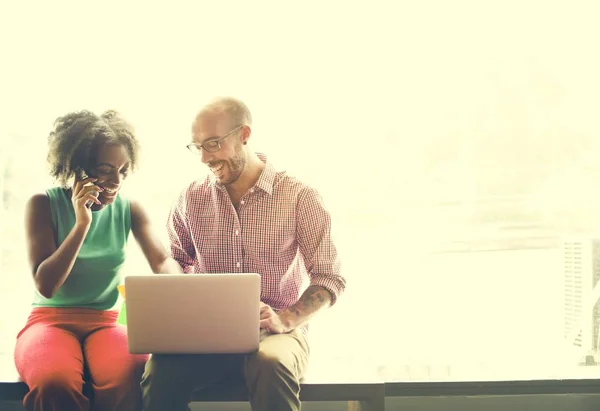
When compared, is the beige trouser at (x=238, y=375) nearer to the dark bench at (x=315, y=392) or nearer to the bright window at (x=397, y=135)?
the dark bench at (x=315, y=392)

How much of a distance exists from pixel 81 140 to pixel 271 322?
794mm

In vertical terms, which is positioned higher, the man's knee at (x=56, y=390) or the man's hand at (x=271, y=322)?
the man's hand at (x=271, y=322)

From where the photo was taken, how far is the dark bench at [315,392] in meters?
1.87

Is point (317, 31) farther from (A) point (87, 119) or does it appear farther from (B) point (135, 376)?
(B) point (135, 376)

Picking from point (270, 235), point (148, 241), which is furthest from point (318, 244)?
point (148, 241)

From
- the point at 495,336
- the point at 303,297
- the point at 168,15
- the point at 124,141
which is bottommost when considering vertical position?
the point at 495,336

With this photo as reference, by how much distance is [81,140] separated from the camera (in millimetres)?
2064

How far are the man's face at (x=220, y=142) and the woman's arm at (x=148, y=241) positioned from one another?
29cm

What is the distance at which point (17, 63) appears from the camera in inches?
94.6

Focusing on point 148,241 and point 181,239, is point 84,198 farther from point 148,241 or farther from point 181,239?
point 181,239

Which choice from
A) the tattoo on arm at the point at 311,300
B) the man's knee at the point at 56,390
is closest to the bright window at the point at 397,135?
the tattoo on arm at the point at 311,300

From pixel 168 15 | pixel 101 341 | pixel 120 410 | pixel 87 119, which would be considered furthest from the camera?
pixel 168 15

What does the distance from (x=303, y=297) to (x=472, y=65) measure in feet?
3.38

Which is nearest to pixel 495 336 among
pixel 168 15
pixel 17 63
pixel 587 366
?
pixel 587 366
